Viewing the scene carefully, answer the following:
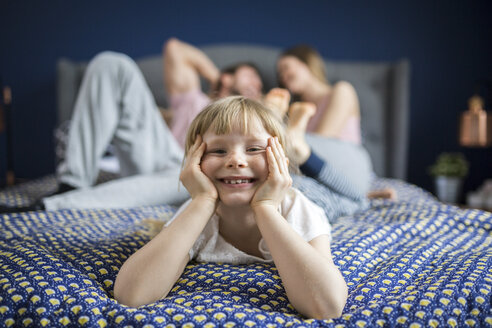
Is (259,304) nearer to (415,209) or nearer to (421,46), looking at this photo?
(415,209)

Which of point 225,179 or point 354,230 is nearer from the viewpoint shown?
point 225,179

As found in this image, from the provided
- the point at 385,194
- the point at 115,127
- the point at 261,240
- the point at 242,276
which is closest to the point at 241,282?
the point at 242,276

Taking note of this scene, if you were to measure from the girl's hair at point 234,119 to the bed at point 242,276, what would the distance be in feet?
0.98

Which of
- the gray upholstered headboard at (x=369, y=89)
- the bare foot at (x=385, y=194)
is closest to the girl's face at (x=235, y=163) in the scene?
the bare foot at (x=385, y=194)

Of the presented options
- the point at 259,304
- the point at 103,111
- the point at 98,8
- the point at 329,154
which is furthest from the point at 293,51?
the point at 259,304

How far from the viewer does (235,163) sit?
829 mm

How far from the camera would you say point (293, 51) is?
252 centimetres

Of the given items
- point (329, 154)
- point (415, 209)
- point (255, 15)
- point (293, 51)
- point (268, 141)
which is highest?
point (255, 15)

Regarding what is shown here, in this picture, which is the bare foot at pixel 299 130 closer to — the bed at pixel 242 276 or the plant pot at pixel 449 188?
the bed at pixel 242 276

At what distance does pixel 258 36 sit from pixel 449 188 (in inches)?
66.8

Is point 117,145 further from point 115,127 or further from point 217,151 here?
point 217,151

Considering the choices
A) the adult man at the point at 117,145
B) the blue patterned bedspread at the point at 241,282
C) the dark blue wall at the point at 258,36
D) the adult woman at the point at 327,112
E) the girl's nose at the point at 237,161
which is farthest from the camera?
the dark blue wall at the point at 258,36

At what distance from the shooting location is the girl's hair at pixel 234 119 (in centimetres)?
88

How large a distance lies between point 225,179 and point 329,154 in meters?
0.94
